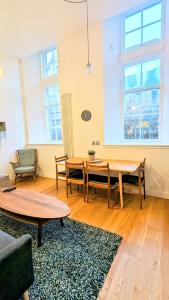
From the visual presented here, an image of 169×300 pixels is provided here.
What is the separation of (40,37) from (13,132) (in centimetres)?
249

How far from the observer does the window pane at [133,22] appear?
350 cm

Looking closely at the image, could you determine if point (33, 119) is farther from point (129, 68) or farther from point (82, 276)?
point (82, 276)

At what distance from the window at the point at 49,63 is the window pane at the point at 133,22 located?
1.99 meters

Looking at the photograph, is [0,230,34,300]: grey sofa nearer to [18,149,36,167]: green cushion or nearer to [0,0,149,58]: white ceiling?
[0,0,149,58]: white ceiling

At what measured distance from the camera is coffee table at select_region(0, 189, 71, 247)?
199cm

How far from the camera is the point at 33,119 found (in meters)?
5.18

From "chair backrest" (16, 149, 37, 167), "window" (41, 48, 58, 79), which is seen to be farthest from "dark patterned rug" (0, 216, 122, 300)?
"window" (41, 48, 58, 79)

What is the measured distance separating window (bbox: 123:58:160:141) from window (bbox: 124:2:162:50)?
0.45 m

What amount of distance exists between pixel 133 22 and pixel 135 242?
4.08m

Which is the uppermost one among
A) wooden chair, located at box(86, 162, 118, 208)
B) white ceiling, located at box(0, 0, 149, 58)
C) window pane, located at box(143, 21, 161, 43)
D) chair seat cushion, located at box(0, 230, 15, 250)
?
white ceiling, located at box(0, 0, 149, 58)

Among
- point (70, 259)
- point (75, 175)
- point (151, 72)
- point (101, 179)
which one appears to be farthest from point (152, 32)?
point (70, 259)

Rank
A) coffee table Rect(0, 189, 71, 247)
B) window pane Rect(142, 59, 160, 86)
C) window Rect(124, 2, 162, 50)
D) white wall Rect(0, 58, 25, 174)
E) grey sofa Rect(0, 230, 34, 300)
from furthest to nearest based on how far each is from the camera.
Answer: white wall Rect(0, 58, 25, 174)
window pane Rect(142, 59, 160, 86)
window Rect(124, 2, 162, 50)
coffee table Rect(0, 189, 71, 247)
grey sofa Rect(0, 230, 34, 300)

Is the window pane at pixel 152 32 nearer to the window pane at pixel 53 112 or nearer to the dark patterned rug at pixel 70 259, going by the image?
the window pane at pixel 53 112

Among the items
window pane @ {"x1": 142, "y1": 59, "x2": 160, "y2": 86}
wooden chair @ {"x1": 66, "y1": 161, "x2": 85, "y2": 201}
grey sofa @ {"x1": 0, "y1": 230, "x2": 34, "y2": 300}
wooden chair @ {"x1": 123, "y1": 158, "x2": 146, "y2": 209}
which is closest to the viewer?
grey sofa @ {"x1": 0, "y1": 230, "x2": 34, "y2": 300}
